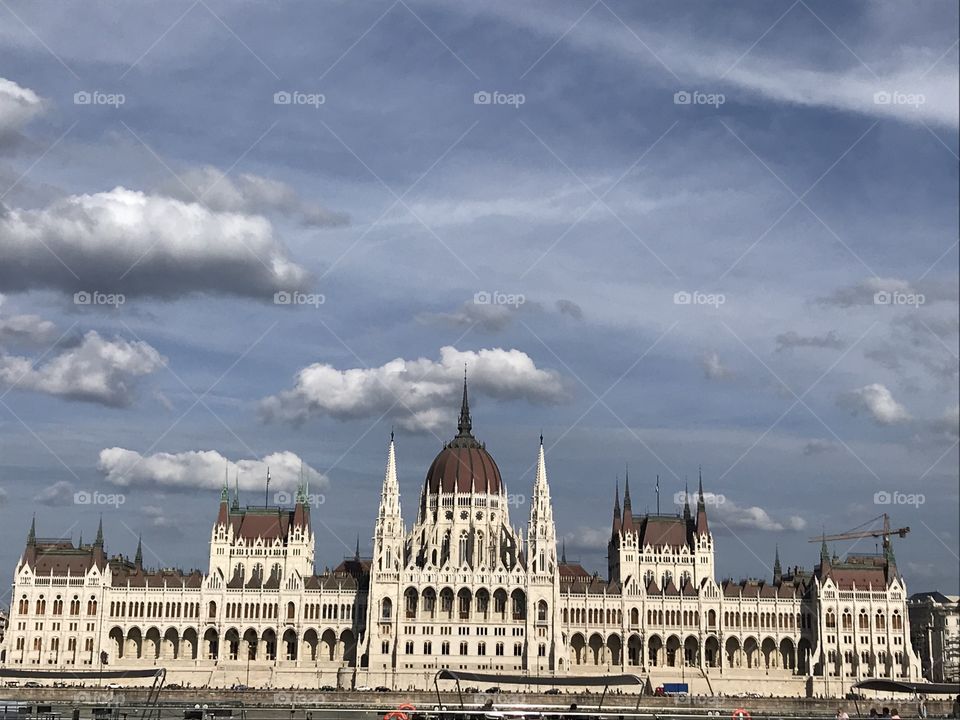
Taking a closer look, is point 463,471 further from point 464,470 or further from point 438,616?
point 438,616

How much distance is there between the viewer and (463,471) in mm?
160750

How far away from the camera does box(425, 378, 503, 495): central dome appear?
15962 cm

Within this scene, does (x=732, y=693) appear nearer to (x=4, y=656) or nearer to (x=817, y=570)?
(x=817, y=570)

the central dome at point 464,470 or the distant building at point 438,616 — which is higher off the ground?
the central dome at point 464,470

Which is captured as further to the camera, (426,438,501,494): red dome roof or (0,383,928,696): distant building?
(426,438,501,494): red dome roof

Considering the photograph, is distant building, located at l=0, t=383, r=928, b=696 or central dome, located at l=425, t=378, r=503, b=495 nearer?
distant building, located at l=0, t=383, r=928, b=696

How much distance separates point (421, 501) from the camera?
162 metres

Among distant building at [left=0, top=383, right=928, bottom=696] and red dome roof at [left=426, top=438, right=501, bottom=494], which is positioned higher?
red dome roof at [left=426, top=438, right=501, bottom=494]

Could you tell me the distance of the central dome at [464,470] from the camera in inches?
6284

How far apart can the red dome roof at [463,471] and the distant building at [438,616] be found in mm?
2473

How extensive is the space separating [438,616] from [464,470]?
71.8 ft

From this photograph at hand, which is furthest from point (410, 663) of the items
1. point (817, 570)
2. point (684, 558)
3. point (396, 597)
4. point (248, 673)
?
point (817, 570)

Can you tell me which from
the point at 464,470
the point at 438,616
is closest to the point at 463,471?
the point at 464,470

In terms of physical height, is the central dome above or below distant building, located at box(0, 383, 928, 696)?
above
